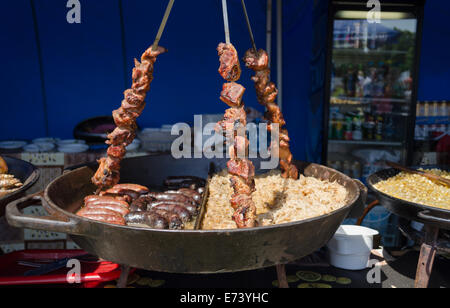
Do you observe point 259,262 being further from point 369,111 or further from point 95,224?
point 369,111

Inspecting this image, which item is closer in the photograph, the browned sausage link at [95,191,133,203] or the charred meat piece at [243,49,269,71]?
the charred meat piece at [243,49,269,71]

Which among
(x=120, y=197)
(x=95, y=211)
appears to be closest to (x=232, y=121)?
(x=95, y=211)

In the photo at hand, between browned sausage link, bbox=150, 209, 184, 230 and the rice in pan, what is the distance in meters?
0.17

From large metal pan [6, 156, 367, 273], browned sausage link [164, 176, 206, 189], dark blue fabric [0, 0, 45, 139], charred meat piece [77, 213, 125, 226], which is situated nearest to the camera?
large metal pan [6, 156, 367, 273]

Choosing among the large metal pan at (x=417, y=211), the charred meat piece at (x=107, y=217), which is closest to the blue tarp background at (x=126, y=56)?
the large metal pan at (x=417, y=211)

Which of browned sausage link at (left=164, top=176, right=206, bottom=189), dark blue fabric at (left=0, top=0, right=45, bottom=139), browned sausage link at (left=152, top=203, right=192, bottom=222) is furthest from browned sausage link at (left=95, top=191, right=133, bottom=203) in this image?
dark blue fabric at (left=0, top=0, right=45, bottom=139)

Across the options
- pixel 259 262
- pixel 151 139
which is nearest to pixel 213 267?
pixel 259 262

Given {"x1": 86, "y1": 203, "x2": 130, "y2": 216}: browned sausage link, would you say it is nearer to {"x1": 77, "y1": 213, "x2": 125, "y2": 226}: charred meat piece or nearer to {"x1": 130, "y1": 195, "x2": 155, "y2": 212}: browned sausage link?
{"x1": 130, "y1": 195, "x2": 155, "y2": 212}: browned sausage link

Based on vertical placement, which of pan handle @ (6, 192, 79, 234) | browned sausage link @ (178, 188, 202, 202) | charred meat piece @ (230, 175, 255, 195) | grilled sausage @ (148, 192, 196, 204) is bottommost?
browned sausage link @ (178, 188, 202, 202)

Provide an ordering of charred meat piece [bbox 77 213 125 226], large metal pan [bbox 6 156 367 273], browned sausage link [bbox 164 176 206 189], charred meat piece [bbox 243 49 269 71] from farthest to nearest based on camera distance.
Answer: browned sausage link [bbox 164 176 206 189]
charred meat piece [bbox 243 49 269 71]
charred meat piece [bbox 77 213 125 226]
large metal pan [bbox 6 156 367 273]

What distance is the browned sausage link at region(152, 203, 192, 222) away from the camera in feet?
7.72

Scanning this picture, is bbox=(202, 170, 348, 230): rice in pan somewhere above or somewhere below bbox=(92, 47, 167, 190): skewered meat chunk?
below

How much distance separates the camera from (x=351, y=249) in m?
2.55

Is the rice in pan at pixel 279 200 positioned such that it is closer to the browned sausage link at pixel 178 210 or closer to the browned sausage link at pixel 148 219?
the browned sausage link at pixel 178 210
